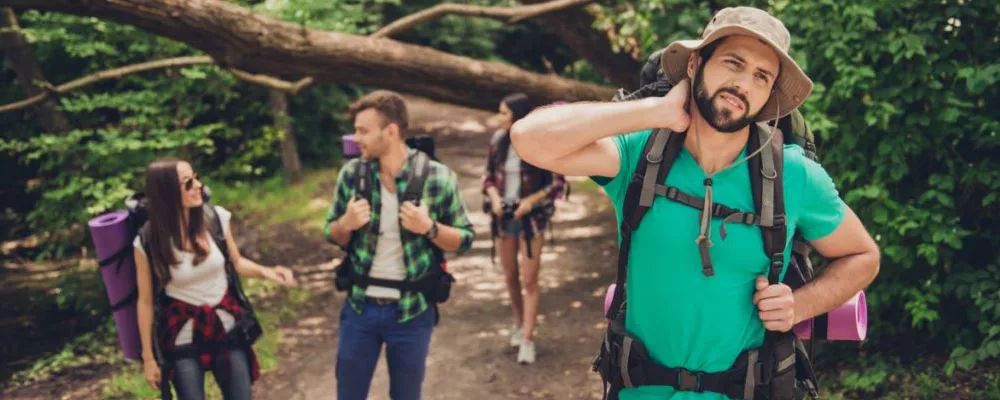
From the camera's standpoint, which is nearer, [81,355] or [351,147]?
[351,147]

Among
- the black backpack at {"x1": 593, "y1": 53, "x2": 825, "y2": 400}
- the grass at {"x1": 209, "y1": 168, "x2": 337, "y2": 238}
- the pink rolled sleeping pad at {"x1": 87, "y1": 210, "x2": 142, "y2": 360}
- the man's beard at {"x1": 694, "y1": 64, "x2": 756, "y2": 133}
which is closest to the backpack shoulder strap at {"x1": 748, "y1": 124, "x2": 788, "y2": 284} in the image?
the black backpack at {"x1": 593, "y1": 53, "x2": 825, "y2": 400}

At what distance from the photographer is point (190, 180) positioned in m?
4.09

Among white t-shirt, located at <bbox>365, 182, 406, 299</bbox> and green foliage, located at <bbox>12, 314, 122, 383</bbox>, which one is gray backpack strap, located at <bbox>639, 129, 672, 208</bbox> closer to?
white t-shirt, located at <bbox>365, 182, 406, 299</bbox>

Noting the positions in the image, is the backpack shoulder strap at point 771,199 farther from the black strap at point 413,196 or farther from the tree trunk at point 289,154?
the tree trunk at point 289,154

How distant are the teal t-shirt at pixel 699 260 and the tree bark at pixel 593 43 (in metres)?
5.93

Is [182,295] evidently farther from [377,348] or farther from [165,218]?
[377,348]

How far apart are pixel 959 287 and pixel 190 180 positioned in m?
4.55

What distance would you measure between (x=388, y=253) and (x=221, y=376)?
1100mm

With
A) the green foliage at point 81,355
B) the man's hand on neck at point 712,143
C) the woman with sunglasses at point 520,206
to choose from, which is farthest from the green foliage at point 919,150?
the green foliage at point 81,355

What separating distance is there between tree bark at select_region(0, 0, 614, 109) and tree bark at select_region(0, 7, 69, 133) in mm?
2674

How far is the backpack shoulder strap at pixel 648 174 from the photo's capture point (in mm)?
2381

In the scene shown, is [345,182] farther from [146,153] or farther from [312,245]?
[312,245]

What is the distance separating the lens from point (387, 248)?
4.22 metres

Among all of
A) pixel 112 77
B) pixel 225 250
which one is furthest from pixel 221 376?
pixel 112 77
